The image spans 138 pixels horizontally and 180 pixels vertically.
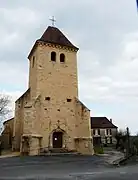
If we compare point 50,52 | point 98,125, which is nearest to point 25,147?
point 50,52

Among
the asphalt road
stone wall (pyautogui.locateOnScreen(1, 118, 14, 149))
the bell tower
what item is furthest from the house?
the asphalt road

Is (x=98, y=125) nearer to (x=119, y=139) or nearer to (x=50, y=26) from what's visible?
(x=119, y=139)

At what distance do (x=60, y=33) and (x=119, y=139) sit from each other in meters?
27.4

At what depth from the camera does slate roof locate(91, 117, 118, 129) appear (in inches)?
2689

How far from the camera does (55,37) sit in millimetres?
35031

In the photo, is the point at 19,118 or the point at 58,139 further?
the point at 19,118

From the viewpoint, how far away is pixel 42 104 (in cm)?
2995

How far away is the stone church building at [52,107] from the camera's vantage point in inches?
1131

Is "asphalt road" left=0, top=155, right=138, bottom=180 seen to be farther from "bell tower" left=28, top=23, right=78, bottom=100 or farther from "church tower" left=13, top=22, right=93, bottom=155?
"bell tower" left=28, top=23, right=78, bottom=100

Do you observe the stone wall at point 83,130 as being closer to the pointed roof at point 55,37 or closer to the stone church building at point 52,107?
the stone church building at point 52,107

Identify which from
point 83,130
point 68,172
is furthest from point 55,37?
point 68,172

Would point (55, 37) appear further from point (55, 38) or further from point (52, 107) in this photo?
point (52, 107)

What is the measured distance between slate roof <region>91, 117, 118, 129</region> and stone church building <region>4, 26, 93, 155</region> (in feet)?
123

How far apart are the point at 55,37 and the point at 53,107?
10475mm
